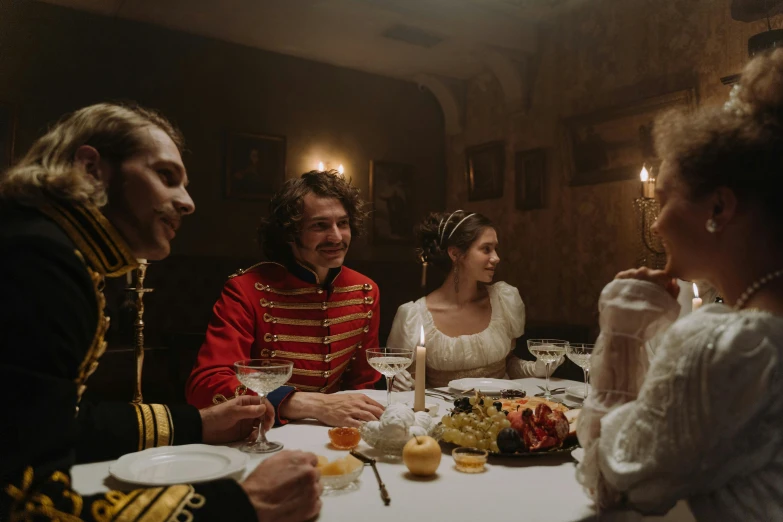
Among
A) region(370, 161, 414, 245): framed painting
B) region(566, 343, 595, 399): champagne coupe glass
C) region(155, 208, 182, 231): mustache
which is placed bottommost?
region(566, 343, 595, 399): champagne coupe glass

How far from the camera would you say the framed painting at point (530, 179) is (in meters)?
5.63

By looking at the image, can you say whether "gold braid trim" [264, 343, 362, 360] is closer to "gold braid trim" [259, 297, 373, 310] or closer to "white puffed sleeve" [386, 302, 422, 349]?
"gold braid trim" [259, 297, 373, 310]

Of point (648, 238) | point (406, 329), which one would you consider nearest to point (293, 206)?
point (406, 329)

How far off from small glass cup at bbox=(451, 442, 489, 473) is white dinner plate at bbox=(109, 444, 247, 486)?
1.67ft

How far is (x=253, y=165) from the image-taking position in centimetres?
612

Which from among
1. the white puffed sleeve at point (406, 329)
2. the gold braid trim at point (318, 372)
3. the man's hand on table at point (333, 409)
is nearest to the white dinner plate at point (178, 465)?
the man's hand on table at point (333, 409)

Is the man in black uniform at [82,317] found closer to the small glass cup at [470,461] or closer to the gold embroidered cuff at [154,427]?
the gold embroidered cuff at [154,427]

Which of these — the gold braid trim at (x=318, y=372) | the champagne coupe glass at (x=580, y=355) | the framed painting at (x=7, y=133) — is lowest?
the gold braid trim at (x=318, y=372)

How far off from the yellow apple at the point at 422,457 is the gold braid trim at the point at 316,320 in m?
1.51

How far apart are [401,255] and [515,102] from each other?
223cm

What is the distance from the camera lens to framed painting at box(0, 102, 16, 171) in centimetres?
499

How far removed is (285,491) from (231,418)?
559mm

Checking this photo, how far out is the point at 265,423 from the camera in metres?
1.65

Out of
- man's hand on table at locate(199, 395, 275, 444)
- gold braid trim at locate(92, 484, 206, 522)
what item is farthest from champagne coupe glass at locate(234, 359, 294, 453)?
gold braid trim at locate(92, 484, 206, 522)
